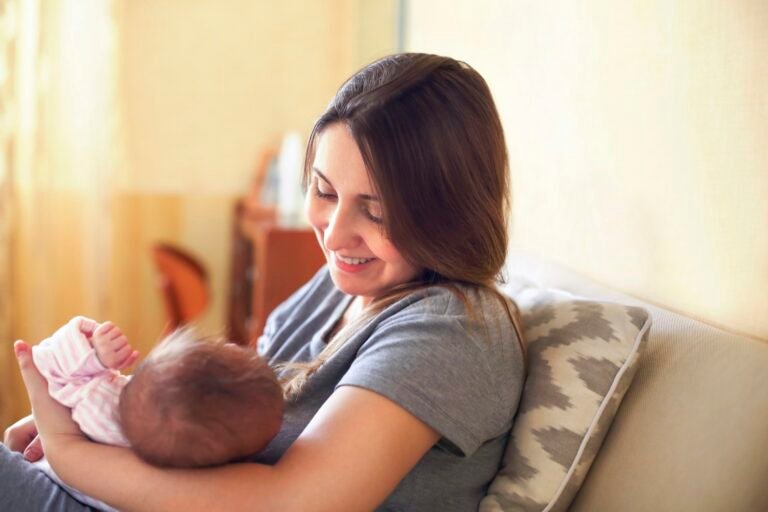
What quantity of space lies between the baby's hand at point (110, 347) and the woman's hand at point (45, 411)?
0.08 metres

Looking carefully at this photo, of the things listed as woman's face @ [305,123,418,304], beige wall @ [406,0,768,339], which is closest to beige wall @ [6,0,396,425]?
beige wall @ [406,0,768,339]

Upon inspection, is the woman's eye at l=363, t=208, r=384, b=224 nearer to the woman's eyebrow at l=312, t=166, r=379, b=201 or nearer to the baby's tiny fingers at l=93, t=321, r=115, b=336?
the woman's eyebrow at l=312, t=166, r=379, b=201

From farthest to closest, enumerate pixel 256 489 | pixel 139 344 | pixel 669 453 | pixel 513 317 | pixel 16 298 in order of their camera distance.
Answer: pixel 139 344, pixel 16 298, pixel 513 317, pixel 669 453, pixel 256 489

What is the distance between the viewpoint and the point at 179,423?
938 millimetres

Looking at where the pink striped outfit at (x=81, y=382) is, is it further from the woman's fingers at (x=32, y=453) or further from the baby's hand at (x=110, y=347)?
the woman's fingers at (x=32, y=453)

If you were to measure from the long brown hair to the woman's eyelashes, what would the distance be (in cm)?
3

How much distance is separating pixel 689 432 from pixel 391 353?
1.26ft

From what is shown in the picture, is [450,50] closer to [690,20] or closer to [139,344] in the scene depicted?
[690,20]

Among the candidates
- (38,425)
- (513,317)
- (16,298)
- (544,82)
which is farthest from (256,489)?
(16,298)

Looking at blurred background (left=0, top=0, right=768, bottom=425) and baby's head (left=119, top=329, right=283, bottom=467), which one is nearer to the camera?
baby's head (left=119, top=329, right=283, bottom=467)

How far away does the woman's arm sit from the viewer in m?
0.93

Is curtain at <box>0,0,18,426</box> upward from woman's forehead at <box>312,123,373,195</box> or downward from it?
downward

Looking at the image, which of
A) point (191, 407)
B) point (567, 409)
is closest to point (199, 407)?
point (191, 407)

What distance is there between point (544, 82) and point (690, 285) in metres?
0.68
